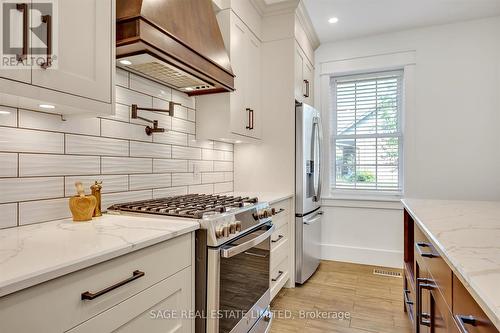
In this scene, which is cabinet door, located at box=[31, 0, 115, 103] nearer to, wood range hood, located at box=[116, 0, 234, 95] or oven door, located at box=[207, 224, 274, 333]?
wood range hood, located at box=[116, 0, 234, 95]

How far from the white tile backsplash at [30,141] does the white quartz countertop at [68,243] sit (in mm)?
333

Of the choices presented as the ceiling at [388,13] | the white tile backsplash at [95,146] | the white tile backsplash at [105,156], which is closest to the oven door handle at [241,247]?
the white tile backsplash at [105,156]

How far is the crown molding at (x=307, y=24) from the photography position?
292 centimetres

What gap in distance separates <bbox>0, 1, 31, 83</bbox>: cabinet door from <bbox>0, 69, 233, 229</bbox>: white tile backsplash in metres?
0.38

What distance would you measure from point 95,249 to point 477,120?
3807mm

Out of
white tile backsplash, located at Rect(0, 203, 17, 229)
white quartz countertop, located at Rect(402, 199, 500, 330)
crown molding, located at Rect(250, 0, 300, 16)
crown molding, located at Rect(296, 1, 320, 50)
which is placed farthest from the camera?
crown molding, located at Rect(296, 1, 320, 50)

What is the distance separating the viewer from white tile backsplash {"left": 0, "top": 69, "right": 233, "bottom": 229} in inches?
49.0

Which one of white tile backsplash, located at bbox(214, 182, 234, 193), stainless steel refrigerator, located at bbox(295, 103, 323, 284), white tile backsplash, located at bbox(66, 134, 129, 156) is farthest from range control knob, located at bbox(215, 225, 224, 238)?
stainless steel refrigerator, located at bbox(295, 103, 323, 284)

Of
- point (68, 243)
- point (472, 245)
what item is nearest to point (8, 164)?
point (68, 243)

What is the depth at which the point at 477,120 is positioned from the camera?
126 inches

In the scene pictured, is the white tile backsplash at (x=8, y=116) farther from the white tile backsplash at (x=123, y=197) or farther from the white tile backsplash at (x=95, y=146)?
the white tile backsplash at (x=123, y=197)

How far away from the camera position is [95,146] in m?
1.59

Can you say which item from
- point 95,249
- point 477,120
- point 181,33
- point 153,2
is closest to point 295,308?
point 95,249

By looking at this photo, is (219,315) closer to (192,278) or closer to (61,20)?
(192,278)
